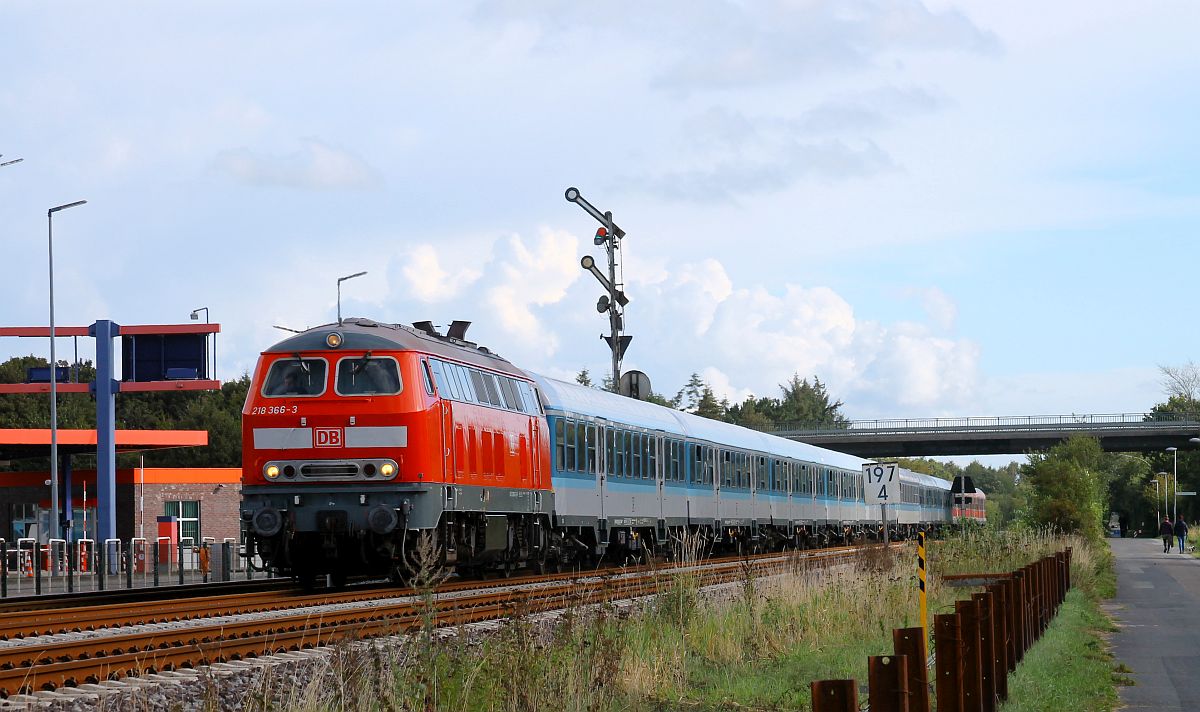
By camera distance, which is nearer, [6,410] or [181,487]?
[181,487]

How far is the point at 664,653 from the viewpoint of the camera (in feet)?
45.0

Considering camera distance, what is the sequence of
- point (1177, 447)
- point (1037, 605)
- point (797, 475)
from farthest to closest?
point (1177, 447) < point (797, 475) < point (1037, 605)

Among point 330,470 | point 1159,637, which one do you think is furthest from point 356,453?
point 1159,637

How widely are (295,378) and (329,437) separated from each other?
1.00 meters

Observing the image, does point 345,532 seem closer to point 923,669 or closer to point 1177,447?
point 923,669

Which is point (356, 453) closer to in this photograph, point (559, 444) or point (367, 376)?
point (367, 376)

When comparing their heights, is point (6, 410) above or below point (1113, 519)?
above

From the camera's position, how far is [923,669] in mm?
8359

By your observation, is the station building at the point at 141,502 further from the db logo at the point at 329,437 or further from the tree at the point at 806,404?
the tree at the point at 806,404

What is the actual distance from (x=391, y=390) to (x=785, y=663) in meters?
7.60

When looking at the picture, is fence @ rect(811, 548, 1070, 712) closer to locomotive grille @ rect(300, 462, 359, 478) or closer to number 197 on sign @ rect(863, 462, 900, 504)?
number 197 on sign @ rect(863, 462, 900, 504)

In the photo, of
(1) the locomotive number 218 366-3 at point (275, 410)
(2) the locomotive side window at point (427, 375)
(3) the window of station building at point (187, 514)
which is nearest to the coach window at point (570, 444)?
(2) the locomotive side window at point (427, 375)

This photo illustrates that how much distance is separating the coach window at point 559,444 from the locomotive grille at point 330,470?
628 centimetres

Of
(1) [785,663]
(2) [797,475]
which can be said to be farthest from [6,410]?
(1) [785,663]
